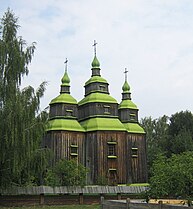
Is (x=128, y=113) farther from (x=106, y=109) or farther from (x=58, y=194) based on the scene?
(x=58, y=194)

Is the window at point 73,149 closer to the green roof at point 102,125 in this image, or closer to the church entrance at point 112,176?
the green roof at point 102,125

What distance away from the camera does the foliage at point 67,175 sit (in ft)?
96.3

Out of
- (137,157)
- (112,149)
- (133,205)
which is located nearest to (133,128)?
(137,157)

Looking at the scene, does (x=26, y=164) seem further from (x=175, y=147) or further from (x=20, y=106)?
(x=175, y=147)

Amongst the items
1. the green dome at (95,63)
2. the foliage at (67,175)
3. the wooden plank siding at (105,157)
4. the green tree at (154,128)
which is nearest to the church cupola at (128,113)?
the wooden plank siding at (105,157)

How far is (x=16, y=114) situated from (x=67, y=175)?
12114 mm

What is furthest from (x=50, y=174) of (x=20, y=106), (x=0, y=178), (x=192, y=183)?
(x=192, y=183)

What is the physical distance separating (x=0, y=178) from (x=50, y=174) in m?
7.74

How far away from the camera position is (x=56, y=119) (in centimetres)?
4006

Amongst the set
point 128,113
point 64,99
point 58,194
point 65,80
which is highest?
point 65,80

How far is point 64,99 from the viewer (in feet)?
136

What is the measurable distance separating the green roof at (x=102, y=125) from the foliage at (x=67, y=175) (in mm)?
6832

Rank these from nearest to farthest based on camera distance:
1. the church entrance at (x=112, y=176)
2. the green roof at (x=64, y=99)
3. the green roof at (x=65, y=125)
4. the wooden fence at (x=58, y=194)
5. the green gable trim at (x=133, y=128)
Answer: the wooden fence at (x=58, y=194), the church entrance at (x=112, y=176), the green roof at (x=65, y=125), the green roof at (x=64, y=99), the green gable trim at (x=133, y=128)

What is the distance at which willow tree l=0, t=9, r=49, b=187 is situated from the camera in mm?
20422
